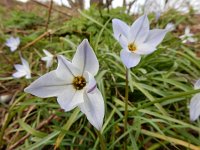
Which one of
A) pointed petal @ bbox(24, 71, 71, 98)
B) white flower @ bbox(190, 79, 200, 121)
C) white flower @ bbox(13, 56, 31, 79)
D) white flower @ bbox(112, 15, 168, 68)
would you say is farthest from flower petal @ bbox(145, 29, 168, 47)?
white flower @ bbox(13, 56, 31, 79)

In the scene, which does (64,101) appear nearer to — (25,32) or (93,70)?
(93,70)

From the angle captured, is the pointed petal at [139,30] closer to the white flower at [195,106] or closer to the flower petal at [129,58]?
the flower petal at [129,58]

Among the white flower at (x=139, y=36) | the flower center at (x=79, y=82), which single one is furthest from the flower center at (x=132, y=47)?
the flower center at (x=79, y=82)

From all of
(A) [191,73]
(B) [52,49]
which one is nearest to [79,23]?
(B) [52,49]

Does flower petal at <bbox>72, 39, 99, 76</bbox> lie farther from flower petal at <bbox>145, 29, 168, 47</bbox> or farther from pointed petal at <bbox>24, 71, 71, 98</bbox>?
flower petal at <bbox>145, 29, 168, 47</bbox>

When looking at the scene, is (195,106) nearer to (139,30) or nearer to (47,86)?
(139,30)

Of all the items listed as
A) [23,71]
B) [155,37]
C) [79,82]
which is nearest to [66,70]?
[79,82]
